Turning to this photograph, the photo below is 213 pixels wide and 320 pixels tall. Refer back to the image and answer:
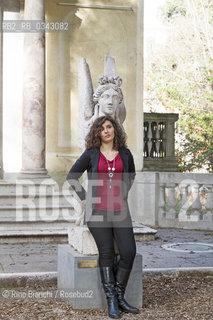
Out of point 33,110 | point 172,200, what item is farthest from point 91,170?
point 172,200


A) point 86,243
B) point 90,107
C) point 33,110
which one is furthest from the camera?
→ point 33,110

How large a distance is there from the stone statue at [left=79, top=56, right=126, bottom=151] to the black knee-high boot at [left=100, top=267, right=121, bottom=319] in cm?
313

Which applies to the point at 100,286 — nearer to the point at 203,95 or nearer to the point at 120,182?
the point at 120,182

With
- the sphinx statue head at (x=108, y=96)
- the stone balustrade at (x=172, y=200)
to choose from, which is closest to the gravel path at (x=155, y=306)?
the sphinx statue head at (x=108, y=96)

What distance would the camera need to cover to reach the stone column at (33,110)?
1065 cm

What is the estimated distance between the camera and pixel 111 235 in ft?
16.6

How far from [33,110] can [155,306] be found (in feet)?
20.4

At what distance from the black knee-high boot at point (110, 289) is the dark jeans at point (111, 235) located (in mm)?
66

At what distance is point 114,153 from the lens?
5.24m

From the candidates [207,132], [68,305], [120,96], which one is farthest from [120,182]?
[207,132]

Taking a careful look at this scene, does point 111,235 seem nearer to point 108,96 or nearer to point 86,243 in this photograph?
point 86,243

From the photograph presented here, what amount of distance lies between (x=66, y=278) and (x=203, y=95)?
15.3 meters

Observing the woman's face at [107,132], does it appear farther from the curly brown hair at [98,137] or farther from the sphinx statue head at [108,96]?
the sphinx statue head at [108,96]

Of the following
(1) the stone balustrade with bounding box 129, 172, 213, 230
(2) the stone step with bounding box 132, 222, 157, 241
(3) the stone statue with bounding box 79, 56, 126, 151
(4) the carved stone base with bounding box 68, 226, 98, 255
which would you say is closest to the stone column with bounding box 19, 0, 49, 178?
(3) the stone statue with bounding box 79, 56, 126, 151
